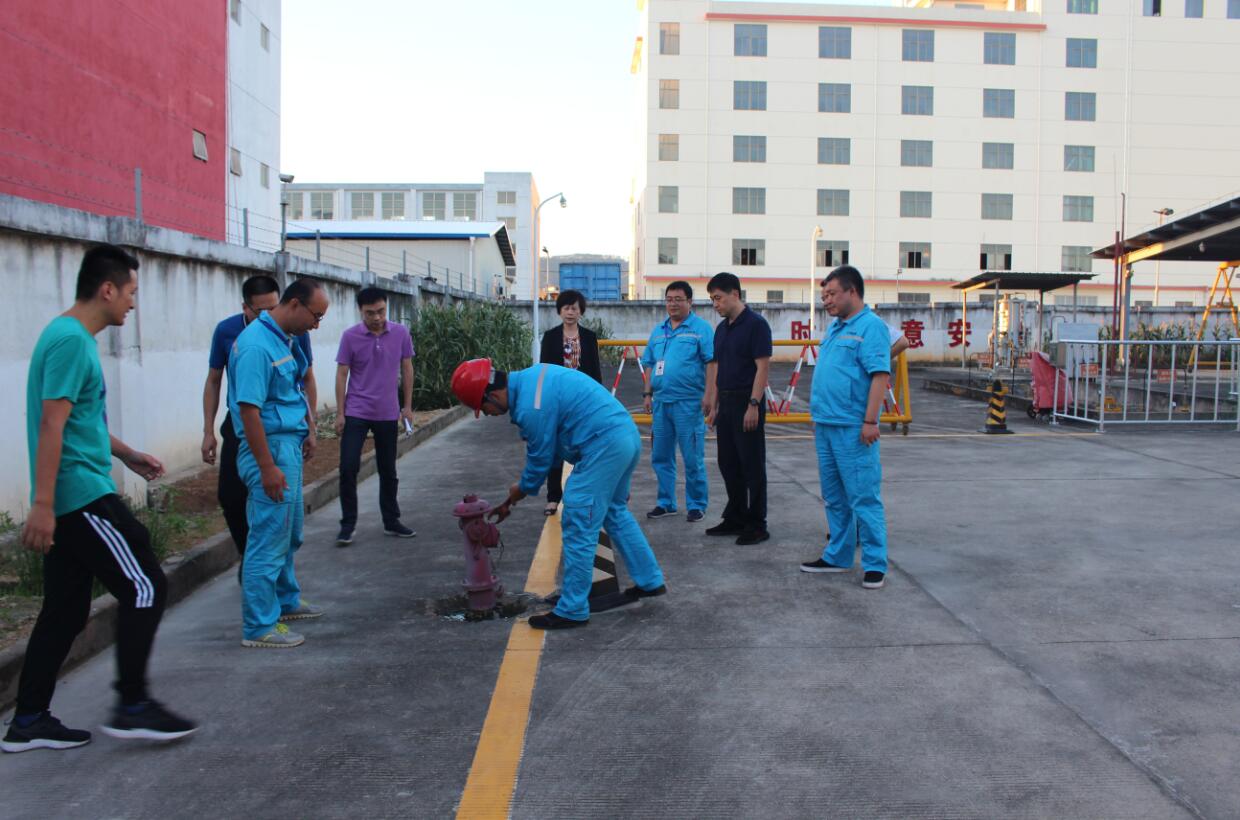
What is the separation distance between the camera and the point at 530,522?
7.58 metres

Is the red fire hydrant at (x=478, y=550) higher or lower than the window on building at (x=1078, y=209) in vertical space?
lower

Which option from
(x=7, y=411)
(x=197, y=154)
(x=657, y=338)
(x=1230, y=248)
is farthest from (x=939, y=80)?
(x=7, y=411)

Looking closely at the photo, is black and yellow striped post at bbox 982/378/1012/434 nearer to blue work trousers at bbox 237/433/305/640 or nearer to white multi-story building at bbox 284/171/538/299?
blue work trousers at bbox 237/433/305/640

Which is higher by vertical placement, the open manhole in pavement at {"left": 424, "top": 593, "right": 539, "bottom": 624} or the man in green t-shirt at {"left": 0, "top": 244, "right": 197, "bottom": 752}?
the man in green t-shirt at {"left": 0, "top": 244, "right": 197, "bottom": 752}

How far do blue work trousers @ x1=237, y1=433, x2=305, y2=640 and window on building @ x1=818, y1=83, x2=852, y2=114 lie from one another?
50109mm

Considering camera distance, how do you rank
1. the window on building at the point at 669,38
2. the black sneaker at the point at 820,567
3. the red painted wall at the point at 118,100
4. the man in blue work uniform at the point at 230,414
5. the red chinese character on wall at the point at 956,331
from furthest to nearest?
the window on building at the point at 669,38 < the red chinese character on wall at the point at 956,331 < the red painted wall at the point at 118,100 < the black sneaker at the point at 820,567 < the man in blue work uniform at the point at 230,414

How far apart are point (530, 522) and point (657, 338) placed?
179 centimetres

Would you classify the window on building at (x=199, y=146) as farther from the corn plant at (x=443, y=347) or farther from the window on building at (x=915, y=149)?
the window on building at (x=915, y=149)

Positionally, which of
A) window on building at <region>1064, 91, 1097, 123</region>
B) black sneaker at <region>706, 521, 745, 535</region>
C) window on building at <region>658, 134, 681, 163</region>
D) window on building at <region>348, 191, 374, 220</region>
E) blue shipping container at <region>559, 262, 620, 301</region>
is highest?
window on building at <region>1064, 91, 1097, 123</region>

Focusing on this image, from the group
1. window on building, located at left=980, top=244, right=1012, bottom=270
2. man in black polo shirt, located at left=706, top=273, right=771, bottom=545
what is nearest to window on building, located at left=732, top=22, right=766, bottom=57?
window on building, located at left=980, top=244, right=1012, bottom=270

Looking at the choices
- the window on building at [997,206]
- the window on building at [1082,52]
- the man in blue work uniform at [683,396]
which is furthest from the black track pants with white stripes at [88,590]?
the window on building at [1082,52]

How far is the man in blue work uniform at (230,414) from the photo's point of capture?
523cm

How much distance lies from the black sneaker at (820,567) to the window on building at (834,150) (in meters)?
47.7

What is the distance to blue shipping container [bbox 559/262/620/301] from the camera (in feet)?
152
